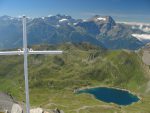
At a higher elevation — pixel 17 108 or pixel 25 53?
pixel 25 53

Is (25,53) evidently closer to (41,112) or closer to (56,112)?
(41,112)

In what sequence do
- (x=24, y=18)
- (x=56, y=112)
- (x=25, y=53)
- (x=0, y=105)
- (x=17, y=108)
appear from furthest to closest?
(x=0, y=105) → (x=56, y=112) → (x=17, y=108) → (x=25, y=53) → (x=24, y=18)

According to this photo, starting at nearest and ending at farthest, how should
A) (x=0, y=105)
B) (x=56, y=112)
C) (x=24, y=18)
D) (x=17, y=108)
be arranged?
1. (x=24, y=18)
2. (x=17, y=108)
3. (x=56, y=112)
4. (x=0, y=105)

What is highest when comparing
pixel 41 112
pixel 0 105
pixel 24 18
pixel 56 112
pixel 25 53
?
pixel 24 18

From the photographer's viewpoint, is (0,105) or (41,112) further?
(0,105)

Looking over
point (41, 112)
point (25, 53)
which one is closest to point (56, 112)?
point (41, 112)

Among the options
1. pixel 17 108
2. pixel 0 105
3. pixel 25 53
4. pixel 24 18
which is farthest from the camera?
pixel 0 105

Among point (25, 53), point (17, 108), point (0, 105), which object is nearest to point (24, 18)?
point (25, 53)

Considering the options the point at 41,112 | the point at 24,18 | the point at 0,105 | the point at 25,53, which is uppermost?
the point at 24,18

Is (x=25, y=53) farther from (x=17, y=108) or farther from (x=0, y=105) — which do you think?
(x=0, y=105)

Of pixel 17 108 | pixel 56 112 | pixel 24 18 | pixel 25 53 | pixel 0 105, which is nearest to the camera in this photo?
pixel 24 18
